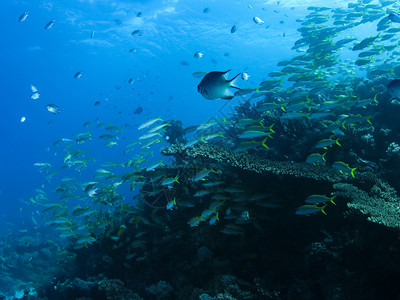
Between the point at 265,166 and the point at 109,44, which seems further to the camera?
the point at 109,44

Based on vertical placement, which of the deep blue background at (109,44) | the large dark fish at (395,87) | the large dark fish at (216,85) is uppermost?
the large dark fish at (216,85)

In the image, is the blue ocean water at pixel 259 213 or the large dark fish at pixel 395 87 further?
the large dark fish at pixel 395 87

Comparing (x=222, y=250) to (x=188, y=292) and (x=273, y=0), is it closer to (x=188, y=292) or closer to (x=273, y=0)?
(x=188, y=292)

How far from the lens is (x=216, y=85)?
9.56ft

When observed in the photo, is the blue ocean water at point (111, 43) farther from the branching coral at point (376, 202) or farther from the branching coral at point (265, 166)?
the branching coral at point (376, 202)

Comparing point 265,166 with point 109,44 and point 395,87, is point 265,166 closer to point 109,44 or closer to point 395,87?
point 395,87

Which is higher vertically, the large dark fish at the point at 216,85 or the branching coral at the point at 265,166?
the large dark fish at the point at 216,85

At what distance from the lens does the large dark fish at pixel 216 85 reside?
2.88 meters

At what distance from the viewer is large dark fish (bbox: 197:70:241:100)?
2885 millimetres

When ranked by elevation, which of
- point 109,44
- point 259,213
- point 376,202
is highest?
point 376,202

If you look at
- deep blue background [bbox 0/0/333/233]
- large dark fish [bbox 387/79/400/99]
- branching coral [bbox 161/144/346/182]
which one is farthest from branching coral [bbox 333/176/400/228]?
deep blue background [bbox 0/0/333/233]

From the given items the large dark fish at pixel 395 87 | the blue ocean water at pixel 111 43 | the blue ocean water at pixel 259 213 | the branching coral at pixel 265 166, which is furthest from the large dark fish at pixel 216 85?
the blue ocean water at pixel 111 43

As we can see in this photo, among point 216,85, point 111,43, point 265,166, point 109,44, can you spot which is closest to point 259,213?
point 265,166

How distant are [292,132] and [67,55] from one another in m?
52.7
